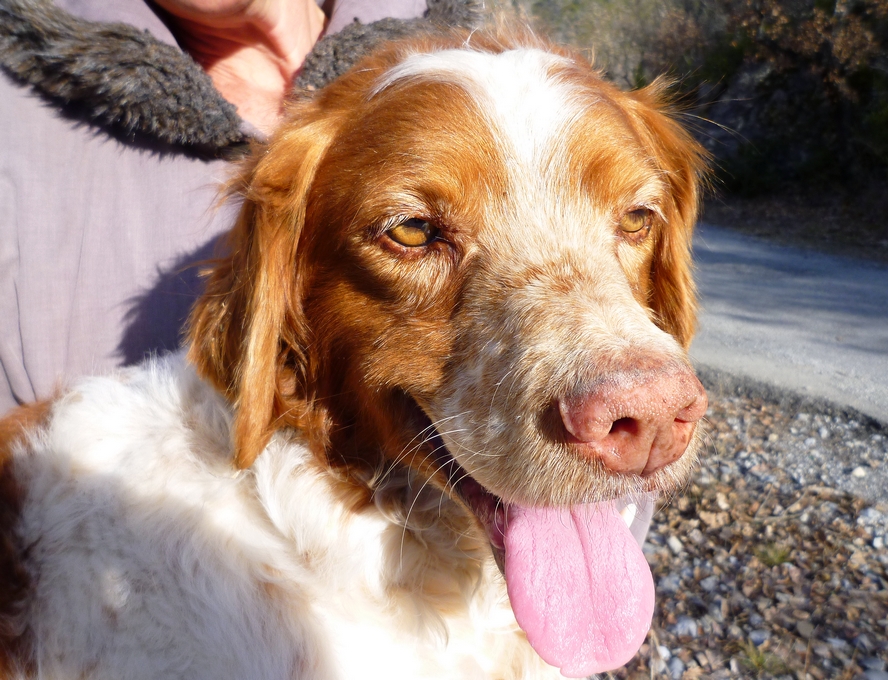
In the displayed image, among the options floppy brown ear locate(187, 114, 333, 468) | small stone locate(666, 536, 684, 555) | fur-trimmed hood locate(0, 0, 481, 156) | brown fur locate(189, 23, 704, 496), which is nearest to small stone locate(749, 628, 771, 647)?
small stone locate(666, 536, 684, 555)

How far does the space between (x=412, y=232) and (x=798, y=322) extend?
6301 mm

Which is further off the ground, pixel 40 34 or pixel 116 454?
pixel 40 34

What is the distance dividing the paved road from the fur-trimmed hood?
4.64 meters

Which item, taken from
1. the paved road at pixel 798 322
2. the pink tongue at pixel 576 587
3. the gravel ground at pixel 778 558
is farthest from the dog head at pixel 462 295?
the paved road at pixel 798 322

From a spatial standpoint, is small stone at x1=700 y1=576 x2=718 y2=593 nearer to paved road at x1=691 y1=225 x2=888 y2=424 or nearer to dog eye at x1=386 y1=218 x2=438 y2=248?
paved road at x1=691 y1=225 x2=888 y2=424

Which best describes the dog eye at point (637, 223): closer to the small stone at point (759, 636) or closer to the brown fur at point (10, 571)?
the brown fur at point (10, 571)

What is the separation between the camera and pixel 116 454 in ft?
6.37

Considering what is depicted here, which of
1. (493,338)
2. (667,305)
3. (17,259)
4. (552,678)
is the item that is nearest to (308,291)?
(493,338)

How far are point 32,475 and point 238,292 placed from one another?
725 mm

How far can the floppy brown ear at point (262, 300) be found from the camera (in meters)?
1.87

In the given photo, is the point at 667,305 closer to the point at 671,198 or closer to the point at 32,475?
the point at 671,198

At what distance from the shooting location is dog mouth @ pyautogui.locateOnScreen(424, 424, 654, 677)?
1.78m

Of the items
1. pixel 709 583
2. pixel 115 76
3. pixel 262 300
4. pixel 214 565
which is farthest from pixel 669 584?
pixel 115 76

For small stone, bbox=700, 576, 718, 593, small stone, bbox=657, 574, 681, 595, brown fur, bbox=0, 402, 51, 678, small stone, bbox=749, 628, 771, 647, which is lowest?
small stone, bbox=657, 574, 681, 595
